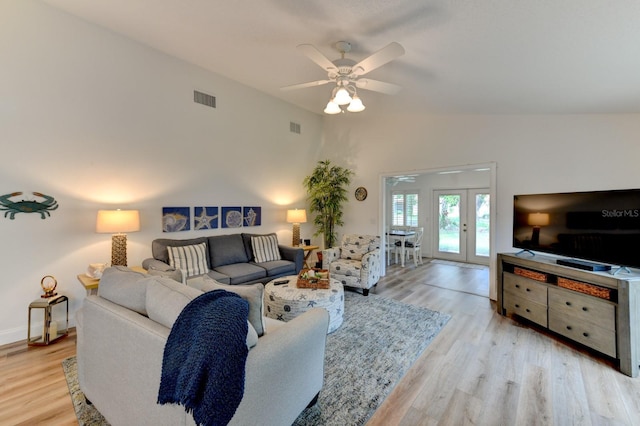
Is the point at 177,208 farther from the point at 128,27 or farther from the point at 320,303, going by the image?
the point at 320,303

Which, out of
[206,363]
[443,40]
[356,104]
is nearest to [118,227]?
[206,363]

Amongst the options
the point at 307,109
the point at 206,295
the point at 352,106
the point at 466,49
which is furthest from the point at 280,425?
the point at 307,109

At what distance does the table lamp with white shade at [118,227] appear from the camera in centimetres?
307

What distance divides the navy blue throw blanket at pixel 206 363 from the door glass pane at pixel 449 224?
286 inches

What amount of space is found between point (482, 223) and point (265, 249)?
5.54 m

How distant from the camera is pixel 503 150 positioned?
4.02 m

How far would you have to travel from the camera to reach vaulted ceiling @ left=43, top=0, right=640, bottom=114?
192cm

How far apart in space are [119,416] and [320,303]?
5.98ft

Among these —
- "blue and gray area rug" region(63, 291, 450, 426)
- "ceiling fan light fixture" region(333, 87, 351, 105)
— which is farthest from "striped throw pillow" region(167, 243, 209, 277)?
"ceiling fan light fixture" region(333, 87, 351, 105)

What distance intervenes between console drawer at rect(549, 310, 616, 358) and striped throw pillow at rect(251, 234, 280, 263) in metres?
3.79

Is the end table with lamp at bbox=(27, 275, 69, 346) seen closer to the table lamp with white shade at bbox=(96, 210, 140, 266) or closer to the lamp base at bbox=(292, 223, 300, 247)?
the table lamp with white shade at bbox=(96, 210, 140, 266)

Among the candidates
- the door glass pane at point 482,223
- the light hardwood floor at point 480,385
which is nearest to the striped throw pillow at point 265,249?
the light hardwood floor at point 480,385

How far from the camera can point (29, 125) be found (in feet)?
9.32

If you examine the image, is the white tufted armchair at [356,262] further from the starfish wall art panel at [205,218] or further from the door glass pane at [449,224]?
the door glass pane at [449,224]
